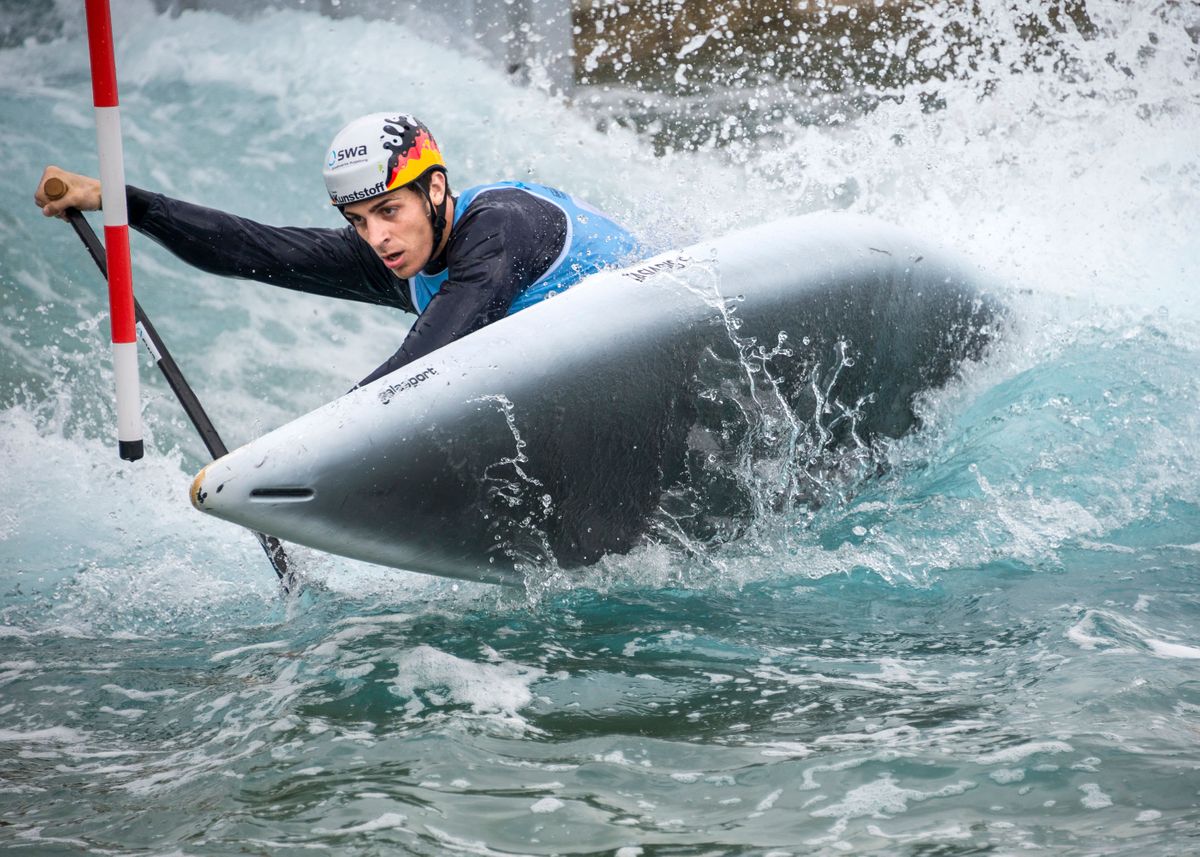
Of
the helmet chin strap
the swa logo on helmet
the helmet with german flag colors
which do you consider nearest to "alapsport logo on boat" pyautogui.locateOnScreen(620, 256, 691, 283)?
the helmet chin strap

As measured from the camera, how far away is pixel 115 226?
2734mm

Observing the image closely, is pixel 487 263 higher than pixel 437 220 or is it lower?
lower

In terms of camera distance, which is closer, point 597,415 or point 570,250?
point 597,415

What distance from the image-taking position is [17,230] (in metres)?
7.25

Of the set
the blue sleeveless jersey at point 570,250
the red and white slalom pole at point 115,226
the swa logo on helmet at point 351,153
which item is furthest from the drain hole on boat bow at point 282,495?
the swa logo on helmet at point 351,153

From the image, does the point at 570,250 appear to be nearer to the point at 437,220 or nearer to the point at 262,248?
the point at 437,220

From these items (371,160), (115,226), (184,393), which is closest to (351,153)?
(371,160)

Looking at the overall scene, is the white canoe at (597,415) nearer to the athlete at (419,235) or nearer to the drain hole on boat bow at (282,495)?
the drain hole on boat bow at (282,495)

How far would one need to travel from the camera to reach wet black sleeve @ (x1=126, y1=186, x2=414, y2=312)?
3.34 metres

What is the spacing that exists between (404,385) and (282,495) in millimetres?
351

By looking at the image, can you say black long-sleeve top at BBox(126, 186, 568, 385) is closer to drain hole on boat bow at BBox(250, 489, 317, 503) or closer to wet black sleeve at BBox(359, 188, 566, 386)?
wet black sleeve at BBox(359, 188, 566, 386)

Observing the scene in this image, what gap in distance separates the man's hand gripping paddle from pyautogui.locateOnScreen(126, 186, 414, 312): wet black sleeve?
183 mm

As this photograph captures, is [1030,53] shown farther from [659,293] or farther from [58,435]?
[58,435]

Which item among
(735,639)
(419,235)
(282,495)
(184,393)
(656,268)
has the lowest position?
(735,639)
